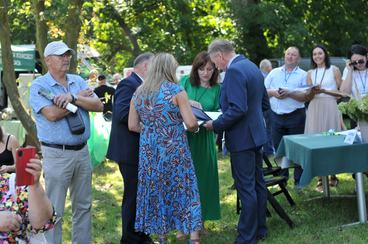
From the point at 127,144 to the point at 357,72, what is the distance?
318 centimetres

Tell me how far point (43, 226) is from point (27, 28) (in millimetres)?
22204

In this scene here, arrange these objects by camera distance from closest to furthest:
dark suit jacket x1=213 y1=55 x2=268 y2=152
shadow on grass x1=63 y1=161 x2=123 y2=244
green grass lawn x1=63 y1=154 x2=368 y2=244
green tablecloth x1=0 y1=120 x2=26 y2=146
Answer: dark suit jacket x1=213 y1=55 x2=268 y2=152, green grass lawn x1=63 y1=154 x2=368 y2=244, shadow on grass x1=63 y1=161 x2=123 y2=244, green tablecloth x1=0 y1=120 x2=26 y2=146

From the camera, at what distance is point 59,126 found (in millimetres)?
4867

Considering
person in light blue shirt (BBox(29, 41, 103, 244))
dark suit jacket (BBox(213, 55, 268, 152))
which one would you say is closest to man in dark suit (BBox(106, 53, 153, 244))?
person in light blue shirt (BBox(29, 41, 103, 244))

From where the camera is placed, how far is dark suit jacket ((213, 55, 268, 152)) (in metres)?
5.10

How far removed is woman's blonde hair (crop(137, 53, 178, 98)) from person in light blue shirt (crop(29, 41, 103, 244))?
1.40ft

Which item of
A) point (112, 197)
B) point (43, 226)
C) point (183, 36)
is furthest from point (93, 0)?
point (183, 36)

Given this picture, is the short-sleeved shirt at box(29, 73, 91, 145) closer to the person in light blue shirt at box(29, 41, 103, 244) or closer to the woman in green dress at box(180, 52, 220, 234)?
the person in light blue shirt at box(29, 41, 103, 244)

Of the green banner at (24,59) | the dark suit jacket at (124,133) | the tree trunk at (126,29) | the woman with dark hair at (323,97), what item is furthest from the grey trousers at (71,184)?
the tree trunk at (126,29)

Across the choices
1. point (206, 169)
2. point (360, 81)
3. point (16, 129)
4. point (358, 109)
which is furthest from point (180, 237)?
point (16, 129)

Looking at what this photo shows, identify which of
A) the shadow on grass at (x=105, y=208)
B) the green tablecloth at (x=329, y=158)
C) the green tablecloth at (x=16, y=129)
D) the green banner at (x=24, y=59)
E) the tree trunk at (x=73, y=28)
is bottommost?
the shadow on grass at (x=105, y=208)

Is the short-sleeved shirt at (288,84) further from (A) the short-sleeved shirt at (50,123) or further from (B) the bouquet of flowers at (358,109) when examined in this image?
(A) the short-sleeved shirt at (50,123)

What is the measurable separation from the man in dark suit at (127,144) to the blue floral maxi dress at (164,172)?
0.26 m

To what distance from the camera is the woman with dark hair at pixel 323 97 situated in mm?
7309
